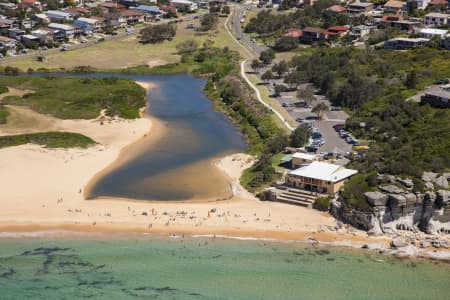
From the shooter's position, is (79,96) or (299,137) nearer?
(299,137)

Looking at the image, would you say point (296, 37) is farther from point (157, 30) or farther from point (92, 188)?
point (92, 188)

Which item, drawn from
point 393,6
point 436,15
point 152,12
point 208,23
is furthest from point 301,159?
point 152,12

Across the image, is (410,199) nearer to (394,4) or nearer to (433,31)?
(433,31)


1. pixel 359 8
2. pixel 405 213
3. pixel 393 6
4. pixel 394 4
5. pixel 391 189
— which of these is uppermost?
pixel 394 4

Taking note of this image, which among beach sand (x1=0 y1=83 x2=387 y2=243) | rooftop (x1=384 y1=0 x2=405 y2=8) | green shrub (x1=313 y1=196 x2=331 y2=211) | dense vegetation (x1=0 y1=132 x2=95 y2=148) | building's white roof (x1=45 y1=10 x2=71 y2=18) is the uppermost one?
rooftop (x1=384 y1=0 x2=405 y2=8)

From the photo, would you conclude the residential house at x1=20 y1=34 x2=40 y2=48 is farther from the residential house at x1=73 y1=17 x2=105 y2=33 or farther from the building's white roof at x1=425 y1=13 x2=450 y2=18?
the building's white roof at x1=425 y1=13 x2=450 y2=18

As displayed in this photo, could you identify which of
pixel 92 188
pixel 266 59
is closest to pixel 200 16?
pixel 266 59

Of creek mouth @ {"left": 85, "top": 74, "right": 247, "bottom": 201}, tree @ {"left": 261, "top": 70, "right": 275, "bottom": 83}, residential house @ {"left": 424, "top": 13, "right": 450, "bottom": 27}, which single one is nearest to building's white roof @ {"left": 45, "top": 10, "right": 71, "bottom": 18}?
creek mouth @ {"left": 85, "top": 74, "right": 247, "bottom": 201}
